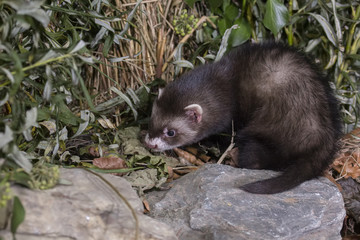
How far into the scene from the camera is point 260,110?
4.29 metres

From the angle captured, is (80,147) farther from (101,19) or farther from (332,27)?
(332,27)

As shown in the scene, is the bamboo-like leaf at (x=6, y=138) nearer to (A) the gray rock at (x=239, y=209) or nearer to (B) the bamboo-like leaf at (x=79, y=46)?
(B) the bamboo-like leaf at (x=79, y=46)

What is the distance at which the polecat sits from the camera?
4.09 m

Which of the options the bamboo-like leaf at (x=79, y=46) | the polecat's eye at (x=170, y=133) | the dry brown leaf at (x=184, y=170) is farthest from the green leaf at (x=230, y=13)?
the bamboo-like leaf at (x=79, y=46)

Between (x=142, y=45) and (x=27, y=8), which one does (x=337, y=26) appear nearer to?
(x=142, y=45)

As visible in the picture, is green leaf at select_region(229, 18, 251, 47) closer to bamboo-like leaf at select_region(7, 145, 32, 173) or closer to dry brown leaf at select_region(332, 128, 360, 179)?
dry brown leaf at select_region(332, 128, 360, 179)

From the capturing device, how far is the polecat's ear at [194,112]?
14.1 feet

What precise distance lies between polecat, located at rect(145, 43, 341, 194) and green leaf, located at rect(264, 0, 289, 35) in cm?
28

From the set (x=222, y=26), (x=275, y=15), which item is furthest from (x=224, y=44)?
(x=275, y=15)

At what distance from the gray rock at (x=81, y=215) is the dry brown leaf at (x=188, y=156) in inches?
62.0

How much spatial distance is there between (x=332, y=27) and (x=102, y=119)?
2.41 m

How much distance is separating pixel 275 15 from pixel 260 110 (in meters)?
1.00

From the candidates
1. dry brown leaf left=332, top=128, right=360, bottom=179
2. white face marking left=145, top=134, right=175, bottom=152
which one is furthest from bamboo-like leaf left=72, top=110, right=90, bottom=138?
dry brown leaf left=332, top=128, right=360, bottom=179

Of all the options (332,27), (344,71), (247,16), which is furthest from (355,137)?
(247,16)
